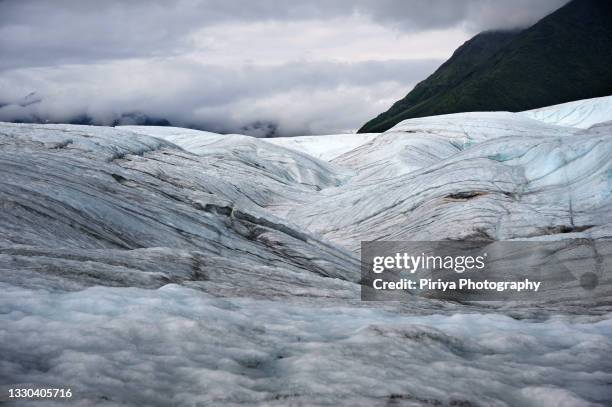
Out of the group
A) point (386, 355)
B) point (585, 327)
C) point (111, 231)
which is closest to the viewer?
point (386, 355)

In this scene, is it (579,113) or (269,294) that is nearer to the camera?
(269,294)

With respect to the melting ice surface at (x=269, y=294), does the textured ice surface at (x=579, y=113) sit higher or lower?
higher

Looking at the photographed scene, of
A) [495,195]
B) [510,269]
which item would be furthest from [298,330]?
[495,195]

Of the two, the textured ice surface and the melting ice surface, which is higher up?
the textured ice surface

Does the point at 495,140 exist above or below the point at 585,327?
above

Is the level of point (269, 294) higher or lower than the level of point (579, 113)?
lower

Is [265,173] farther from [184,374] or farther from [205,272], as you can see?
[184,374]

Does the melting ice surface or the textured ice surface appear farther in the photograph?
the textured ice surface

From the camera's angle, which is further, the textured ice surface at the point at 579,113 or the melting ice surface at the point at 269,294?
the textured ice surface at the point at 579,113
